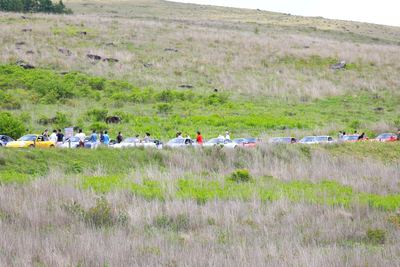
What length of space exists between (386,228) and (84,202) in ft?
22.6

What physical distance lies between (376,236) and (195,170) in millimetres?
8241

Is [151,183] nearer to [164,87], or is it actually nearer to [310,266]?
[310,266]

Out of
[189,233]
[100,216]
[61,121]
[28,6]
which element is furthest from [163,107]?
[28,6]

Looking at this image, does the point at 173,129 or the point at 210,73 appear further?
the point at 210,73

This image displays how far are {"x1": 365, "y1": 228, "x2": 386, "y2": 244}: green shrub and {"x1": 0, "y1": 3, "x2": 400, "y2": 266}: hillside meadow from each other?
0.03 metres

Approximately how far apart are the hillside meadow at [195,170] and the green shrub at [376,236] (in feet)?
0.09

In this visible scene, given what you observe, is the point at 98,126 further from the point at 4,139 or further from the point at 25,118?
the point at 4,139

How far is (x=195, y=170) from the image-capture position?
45.1ft

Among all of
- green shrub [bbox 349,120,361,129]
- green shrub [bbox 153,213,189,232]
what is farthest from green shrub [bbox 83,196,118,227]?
green shrub [bbox 349,120,361,129]

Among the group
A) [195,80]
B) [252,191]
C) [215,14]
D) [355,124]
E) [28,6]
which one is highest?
[215,14]

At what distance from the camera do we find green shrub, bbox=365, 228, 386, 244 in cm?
625

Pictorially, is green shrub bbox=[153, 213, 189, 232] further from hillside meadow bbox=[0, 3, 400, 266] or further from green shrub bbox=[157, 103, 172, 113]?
green shrub bbox=[157, 103, 172, 113]

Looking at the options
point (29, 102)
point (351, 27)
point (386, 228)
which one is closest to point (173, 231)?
point (386, 228)

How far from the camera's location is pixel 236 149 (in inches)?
633
